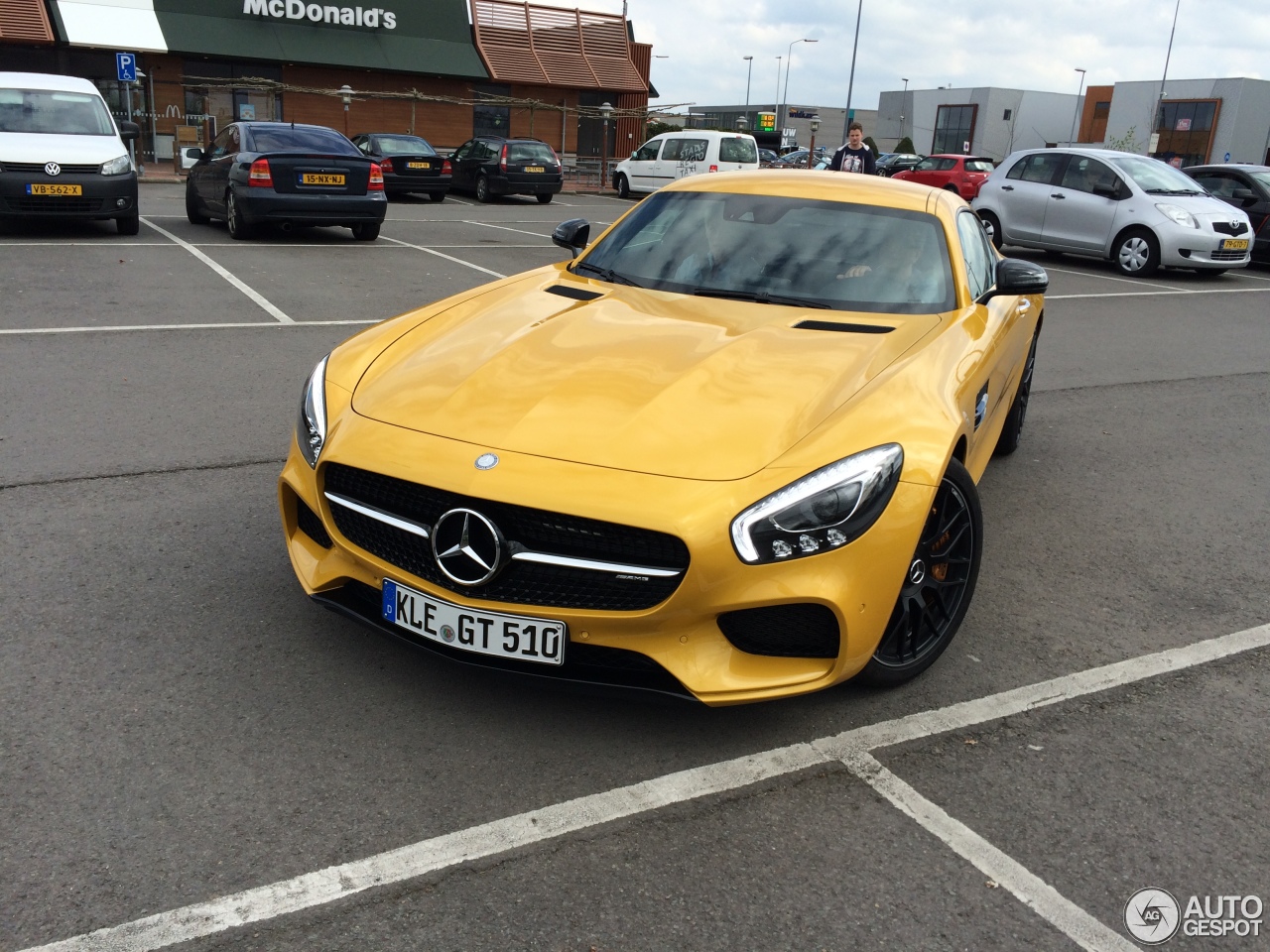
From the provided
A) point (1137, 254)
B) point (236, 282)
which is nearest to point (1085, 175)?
point (1137, 254)

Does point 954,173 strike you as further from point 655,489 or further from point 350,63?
point 655,489

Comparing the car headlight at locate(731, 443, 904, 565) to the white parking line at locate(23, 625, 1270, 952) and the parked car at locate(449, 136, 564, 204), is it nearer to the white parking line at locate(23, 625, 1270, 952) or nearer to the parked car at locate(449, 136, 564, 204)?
the white parking line at locate(23, 625, 1270, 952)

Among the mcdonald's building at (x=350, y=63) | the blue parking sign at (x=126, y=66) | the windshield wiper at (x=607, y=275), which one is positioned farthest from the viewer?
the mcdonald's building at (x=350, y=63)

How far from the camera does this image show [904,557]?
2953mm

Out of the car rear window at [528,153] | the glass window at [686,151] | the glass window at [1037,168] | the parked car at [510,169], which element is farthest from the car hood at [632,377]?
the glass window at [686,151]

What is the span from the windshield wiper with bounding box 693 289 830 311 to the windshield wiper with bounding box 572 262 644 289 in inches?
11.8

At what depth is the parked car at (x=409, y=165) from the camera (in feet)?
72.4

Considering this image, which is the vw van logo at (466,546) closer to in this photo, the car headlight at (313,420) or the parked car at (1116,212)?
the car headlight at (313,420)

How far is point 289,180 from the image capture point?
1306cm

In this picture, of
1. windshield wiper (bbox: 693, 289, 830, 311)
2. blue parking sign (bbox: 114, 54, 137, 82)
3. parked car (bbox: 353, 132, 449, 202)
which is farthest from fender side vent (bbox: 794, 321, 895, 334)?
blue parking sign (bbox: 114, 54, 137, 82)

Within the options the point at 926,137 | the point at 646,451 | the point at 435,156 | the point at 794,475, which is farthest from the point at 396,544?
the point at 926,137

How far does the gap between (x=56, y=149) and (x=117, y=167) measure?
0.65 metres

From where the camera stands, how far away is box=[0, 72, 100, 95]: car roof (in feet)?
41.1

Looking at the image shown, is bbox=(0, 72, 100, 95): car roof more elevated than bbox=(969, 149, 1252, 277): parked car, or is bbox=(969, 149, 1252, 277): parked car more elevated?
bbox=(0, 72, 100, 95): car roof
